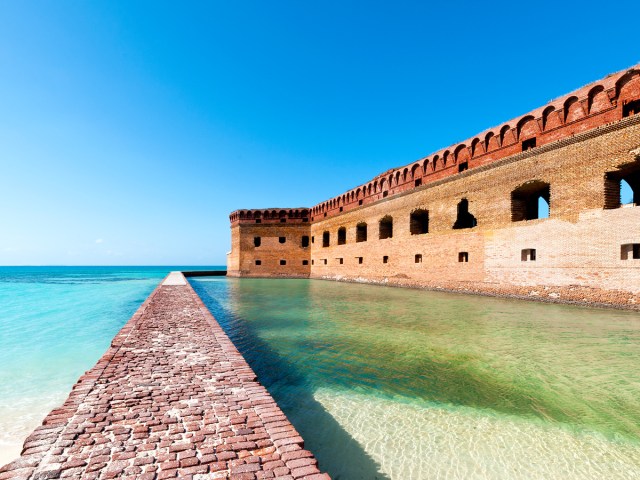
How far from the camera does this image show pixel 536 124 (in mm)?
12664

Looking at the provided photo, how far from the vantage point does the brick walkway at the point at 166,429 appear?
1952 millimetres

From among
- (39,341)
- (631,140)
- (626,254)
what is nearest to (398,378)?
(39,341)

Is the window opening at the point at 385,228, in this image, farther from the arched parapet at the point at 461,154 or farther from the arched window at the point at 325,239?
the arched window at the point at 325,239

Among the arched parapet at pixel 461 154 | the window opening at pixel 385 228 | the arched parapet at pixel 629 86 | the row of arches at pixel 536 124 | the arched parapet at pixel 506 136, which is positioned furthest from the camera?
the window opening at pixel 385 228

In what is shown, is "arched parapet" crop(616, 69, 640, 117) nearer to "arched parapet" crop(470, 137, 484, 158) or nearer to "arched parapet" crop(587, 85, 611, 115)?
"arched parapet" crop(587, 85, 611, 115)

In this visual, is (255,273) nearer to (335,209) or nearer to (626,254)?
(335,209)

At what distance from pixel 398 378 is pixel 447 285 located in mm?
12083

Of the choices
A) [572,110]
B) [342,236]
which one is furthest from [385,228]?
[572,110]

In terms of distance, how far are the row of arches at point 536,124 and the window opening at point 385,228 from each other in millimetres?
1773

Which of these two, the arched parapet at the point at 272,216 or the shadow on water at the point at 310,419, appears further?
the arched parapet at the point at 272,216

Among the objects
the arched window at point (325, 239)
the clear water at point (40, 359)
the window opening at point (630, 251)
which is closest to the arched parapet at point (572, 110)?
the window opening at point (630, 251)

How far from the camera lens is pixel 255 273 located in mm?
31281

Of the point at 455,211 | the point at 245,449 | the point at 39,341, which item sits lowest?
the point at 39,341

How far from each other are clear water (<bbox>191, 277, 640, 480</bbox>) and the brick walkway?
613 mm
